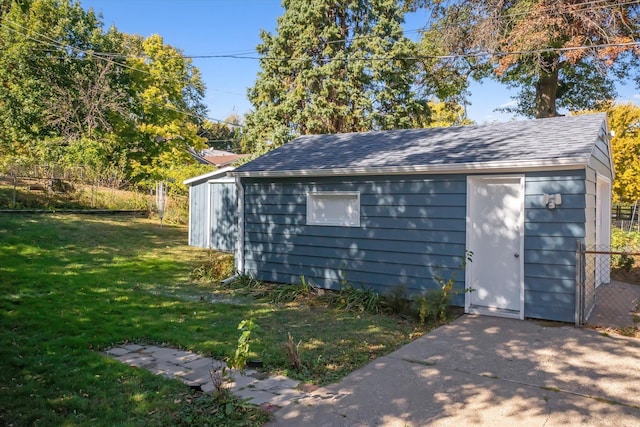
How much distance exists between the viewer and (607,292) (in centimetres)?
805

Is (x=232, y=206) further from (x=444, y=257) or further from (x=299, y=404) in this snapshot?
(x=299, y=404)

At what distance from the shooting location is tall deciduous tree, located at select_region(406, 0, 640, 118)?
48.3 ft

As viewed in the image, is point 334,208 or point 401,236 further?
point 334,208

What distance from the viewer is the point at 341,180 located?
26.0 ft

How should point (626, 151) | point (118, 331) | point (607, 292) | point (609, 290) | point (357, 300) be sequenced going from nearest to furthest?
1. point (118, 331)
2. point (357, 300)
3. point (607, 292)
4. point (609, 290)
5. point (626, 151)

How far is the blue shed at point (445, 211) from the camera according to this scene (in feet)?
19.8

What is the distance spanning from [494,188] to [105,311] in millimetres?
5800

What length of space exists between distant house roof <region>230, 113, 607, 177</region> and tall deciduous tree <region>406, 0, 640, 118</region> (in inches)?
291

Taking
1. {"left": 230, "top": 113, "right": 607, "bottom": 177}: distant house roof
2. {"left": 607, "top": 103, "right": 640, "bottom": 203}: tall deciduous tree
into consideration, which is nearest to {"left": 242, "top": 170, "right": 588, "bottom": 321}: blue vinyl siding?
{"left": 230, "top": 113, "right": 607, "bottom": 177}: distant house roof

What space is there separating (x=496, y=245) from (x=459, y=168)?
1.24 meters

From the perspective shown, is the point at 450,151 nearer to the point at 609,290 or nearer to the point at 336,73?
the point at 609,290

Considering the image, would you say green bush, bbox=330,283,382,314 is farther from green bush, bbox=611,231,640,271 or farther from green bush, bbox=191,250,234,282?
green bush, bbox=611,231,640,271

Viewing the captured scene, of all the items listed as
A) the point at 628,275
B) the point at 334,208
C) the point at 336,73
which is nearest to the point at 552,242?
the point at 334,208

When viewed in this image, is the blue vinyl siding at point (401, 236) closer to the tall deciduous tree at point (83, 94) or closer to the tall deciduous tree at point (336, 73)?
the tall deciduous tree at point (336, 73)
